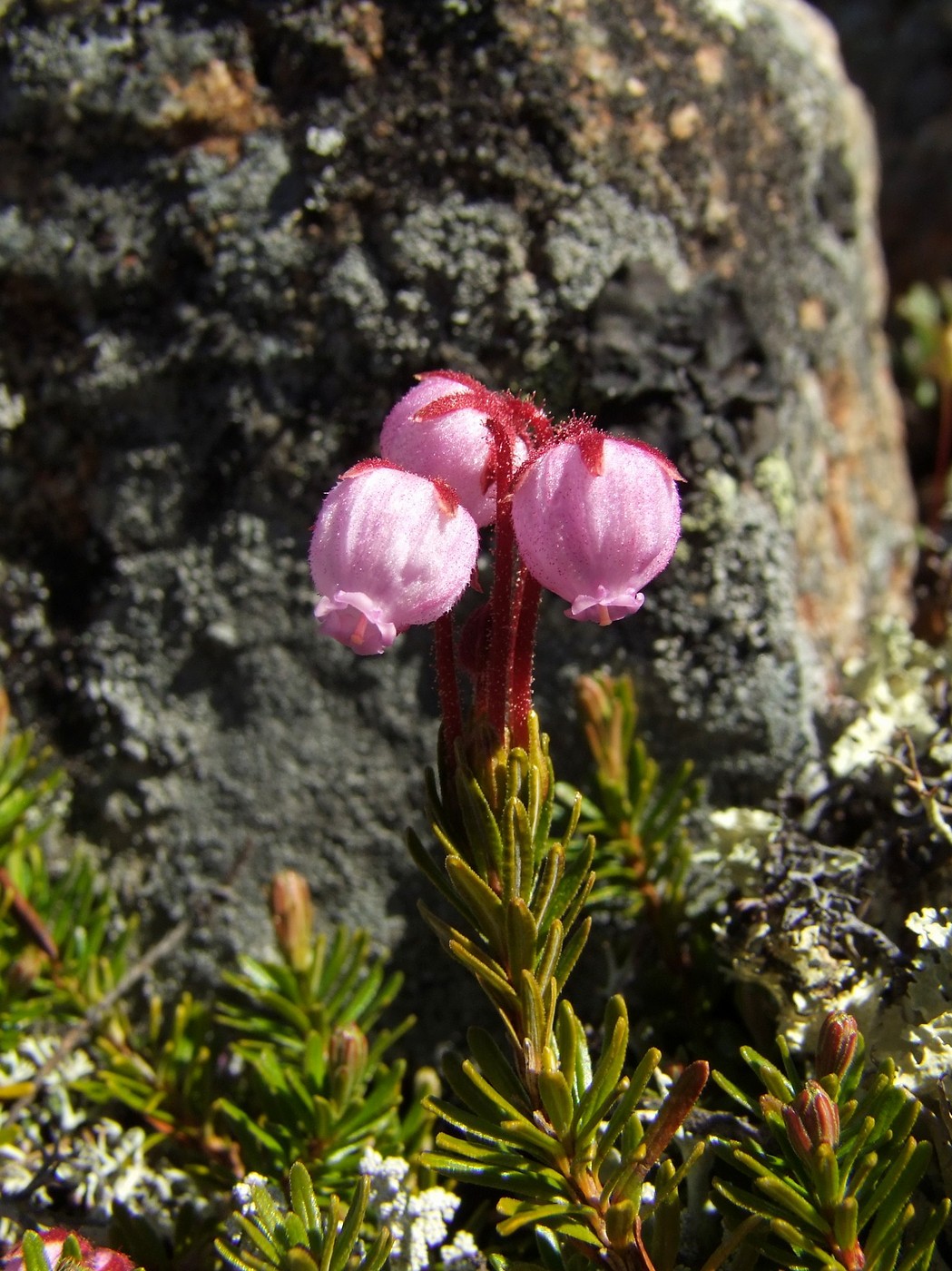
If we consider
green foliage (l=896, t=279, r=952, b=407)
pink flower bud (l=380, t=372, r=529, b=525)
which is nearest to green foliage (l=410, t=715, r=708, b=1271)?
pink flower bud (l=380, t=372, r=529, b=525)

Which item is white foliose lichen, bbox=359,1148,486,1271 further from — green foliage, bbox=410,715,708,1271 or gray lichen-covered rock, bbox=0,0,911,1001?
gray lichen-covered rock, bbox=0,0,911,1001

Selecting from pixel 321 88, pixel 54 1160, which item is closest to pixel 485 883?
pixel 54 1160

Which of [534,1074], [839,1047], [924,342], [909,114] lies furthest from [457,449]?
[909,114]

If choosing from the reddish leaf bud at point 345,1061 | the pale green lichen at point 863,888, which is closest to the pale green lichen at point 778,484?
the pale green lichen at point 863,888

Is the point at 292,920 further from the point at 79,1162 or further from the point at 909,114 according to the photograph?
the point at 909,114

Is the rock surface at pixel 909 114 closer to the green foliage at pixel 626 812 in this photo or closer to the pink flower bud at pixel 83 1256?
the green foliage at pixel 626 812

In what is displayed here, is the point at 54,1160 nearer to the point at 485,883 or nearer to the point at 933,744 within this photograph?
the point at 485,883
